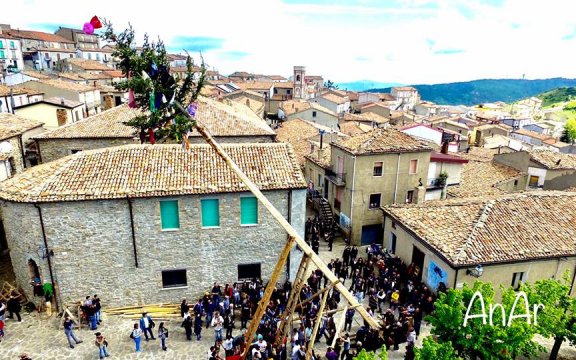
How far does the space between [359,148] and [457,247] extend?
9.68 metres

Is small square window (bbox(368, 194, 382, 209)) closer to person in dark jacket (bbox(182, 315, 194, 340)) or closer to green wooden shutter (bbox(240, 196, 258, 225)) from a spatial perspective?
green wooden shutter (bbox(240, 196, 258, 225))

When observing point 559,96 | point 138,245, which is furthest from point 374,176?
point 559,96

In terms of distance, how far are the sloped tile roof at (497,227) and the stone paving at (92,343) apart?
14.5 ft

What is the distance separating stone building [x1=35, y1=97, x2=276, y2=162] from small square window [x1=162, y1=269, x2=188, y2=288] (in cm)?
1105

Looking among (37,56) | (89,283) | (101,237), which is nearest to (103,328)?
(89,283)

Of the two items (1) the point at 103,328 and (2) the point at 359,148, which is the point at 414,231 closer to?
(2) the point at 359,148

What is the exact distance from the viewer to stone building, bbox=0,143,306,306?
1761 cm

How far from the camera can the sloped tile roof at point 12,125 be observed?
78.5 ft

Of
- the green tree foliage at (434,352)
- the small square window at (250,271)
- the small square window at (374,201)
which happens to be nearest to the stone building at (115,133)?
the small square window at (374,201)

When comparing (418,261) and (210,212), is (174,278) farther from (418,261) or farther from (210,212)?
(418,261)

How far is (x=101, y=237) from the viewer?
1808 cm

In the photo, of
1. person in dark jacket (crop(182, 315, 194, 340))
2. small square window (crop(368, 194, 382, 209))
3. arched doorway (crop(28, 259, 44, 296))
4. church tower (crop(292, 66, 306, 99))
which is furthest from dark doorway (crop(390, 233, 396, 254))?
church tower (crop(292, 66, 306, 99))

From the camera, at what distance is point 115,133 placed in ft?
90.6

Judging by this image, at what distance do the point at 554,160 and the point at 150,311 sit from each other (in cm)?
3741
